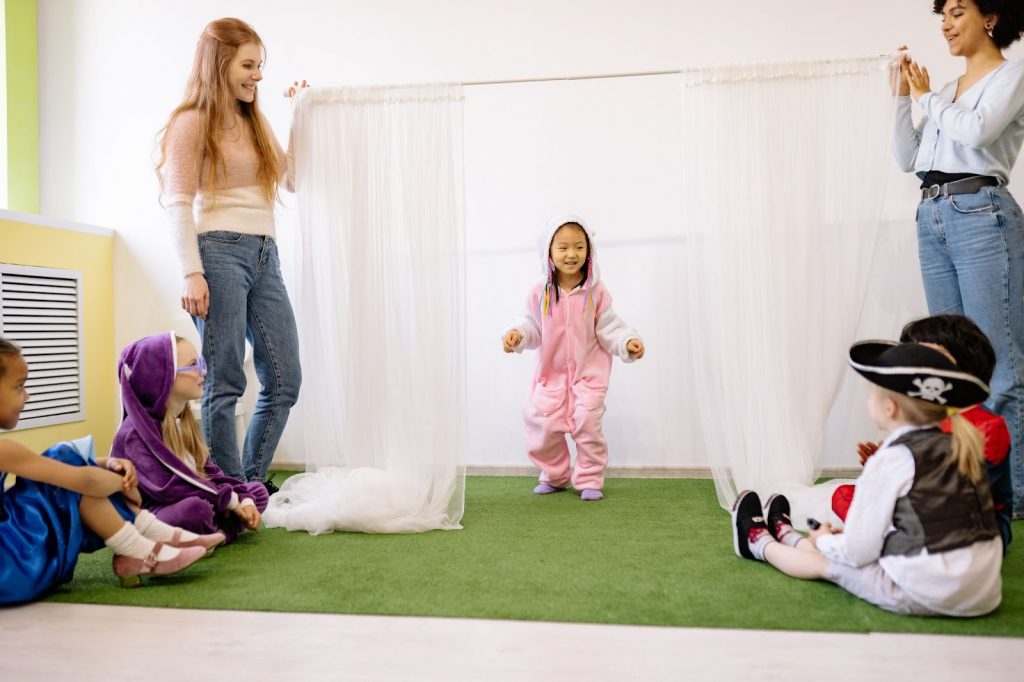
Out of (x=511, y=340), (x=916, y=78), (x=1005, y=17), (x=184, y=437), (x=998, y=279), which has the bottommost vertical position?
(x=184, y=437)

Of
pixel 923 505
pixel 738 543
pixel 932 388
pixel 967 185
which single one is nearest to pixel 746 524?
pixel 738 543

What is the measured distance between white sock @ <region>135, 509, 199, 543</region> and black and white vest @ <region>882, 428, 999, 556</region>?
1730 mm

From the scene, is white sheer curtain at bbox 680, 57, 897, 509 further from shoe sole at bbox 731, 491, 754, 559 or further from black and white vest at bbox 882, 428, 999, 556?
black and white vest at bbox 882, 428, 999, 556

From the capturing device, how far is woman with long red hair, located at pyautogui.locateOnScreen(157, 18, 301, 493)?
2611 mm

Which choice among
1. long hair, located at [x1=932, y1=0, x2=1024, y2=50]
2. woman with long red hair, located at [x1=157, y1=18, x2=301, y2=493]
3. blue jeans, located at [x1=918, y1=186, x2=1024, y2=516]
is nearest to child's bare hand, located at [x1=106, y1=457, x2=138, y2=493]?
woman with long red hair, located at [x1=157, y1=18, x2=301, y2=493]

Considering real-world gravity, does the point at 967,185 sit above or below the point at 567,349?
above

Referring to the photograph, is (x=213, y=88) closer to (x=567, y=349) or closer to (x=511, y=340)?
(x=511, y=340)

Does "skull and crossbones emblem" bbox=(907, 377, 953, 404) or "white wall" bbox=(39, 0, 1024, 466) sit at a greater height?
"white wall" bbox=(39, 0, 1024, 466)

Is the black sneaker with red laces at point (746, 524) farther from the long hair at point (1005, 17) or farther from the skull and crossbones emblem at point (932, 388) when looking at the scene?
the long hair at point (1005, 17)

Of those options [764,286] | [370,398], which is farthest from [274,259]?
[764,286]

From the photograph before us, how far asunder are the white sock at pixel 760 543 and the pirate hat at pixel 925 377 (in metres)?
0.53

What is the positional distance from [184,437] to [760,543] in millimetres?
1625

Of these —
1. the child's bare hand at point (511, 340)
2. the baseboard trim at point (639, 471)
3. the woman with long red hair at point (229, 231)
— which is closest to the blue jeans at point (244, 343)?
the woman with long red hair at point (229, 231)

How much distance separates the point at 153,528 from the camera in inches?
84.4
